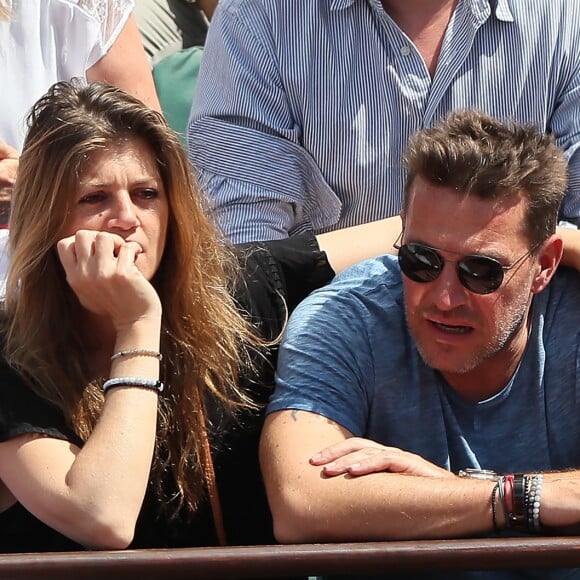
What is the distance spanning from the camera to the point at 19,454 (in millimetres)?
2037

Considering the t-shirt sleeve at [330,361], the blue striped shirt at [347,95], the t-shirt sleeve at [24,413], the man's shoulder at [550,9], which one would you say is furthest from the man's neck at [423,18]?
the t-shirt sleeve at [24,413]

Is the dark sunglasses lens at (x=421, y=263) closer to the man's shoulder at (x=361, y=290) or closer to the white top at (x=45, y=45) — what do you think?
the man's shoulder at (x=361, y=290)

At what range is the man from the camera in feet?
7.12

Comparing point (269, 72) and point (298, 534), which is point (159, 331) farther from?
point (269, 72)

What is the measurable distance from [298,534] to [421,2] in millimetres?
1389

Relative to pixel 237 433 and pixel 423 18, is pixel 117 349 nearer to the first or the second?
pixel 237 433

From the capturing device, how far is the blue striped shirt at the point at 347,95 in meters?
2.79

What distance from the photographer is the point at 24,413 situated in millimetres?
2068

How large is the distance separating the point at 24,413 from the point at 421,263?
0.73 m

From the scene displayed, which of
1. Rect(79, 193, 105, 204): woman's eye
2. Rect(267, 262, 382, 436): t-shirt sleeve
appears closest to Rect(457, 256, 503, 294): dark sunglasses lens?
Rect(267, 262, 382, 436): t-shirt sleeve

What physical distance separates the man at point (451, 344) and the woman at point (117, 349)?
149mm

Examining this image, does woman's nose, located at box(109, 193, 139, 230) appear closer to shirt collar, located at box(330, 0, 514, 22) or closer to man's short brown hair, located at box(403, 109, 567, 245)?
man's short brown hair, located at box(403, 109, 567, 245)

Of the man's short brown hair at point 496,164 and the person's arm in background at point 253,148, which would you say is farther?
the person's arm in background at point 253,148

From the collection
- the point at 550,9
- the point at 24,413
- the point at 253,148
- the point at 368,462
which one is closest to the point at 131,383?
the point at 24,413
